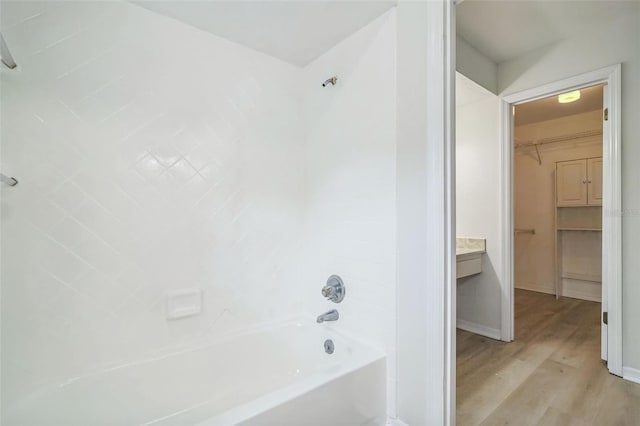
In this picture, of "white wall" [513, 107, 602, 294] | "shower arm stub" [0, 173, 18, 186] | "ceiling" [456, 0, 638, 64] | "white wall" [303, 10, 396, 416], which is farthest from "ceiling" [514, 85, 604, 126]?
"shower arm stub" [0, 173, 18, 186]

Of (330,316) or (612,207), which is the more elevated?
(612,207)

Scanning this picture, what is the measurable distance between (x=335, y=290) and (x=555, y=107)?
3.76 m

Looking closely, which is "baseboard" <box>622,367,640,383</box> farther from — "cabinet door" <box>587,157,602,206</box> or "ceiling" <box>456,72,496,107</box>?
"cabinet door" <box>587,157,602,206</box>

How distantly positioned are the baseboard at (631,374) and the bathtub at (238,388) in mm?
1839

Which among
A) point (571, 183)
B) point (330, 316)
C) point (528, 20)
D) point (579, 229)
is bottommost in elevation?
point (330, 316)

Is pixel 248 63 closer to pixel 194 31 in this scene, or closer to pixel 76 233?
pixel 194 31

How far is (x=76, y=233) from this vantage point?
1.37m

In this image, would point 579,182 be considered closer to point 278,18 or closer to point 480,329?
point 480,329

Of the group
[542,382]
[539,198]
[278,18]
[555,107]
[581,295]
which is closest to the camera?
[278,18]

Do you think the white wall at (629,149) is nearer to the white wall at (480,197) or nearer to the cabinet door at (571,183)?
the white wall at (480,197)

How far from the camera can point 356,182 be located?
172cm

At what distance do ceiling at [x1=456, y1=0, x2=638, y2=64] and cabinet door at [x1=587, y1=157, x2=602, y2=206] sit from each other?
7.56 ft

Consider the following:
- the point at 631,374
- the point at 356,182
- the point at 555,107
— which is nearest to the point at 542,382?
the point at 631,374

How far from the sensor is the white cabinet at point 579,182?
3.74m
